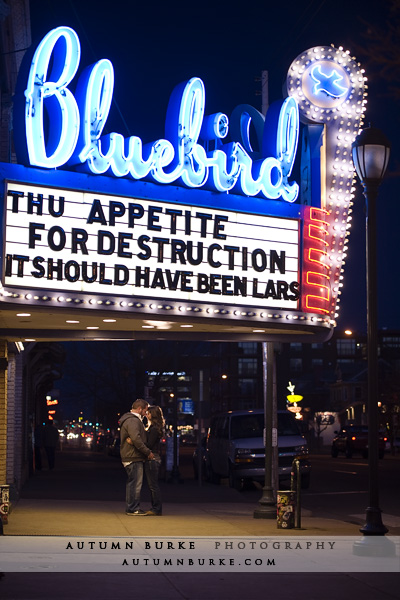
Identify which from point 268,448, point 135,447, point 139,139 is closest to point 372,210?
point 139,139

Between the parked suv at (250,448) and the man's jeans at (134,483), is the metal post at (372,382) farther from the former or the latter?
the parked suv at (250,448)

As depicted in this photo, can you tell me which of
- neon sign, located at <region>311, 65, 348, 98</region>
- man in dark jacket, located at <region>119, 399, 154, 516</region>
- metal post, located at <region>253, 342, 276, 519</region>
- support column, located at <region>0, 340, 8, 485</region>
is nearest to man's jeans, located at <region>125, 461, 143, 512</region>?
man in dark jacket, located at <region>119, 399, 154, 516</region>

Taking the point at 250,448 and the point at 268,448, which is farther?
the point at 250,448

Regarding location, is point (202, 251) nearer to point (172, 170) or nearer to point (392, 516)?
point (172, 170)

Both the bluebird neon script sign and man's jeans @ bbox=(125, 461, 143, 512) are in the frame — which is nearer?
the bluebird neon script sign

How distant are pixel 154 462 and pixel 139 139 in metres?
5.43

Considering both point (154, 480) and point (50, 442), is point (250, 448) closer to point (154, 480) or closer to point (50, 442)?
point (154, 480)

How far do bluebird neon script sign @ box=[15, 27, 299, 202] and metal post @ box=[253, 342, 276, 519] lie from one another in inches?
115

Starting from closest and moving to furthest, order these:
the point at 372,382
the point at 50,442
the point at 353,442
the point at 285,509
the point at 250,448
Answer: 1. the point at 372,382
2. the point at 285,509
3. the point at 250,448
4. the point at 50,442
5. the point at 353,442

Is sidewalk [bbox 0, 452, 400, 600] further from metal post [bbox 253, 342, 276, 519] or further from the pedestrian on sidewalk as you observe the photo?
the pedestrian on sidewalk

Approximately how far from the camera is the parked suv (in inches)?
1019

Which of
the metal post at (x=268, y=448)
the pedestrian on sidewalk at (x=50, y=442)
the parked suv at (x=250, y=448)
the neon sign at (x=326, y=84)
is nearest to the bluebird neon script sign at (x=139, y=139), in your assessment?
the neon sign at (x=326, y=84)

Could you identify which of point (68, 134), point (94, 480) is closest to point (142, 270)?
point (68, 134)

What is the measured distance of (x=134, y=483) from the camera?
16062 millimetres
